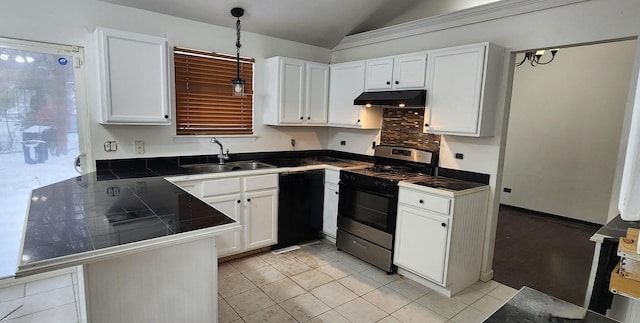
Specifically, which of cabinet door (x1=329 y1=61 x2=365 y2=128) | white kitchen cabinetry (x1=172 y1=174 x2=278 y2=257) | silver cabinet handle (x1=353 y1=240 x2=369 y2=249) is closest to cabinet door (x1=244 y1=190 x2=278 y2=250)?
white kitchen cabinetry (x1=172 y1=174 x2=278 y2=257)

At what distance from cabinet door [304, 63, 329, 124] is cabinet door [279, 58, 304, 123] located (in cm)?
9

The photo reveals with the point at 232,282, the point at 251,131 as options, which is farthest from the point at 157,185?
the point at 251,131

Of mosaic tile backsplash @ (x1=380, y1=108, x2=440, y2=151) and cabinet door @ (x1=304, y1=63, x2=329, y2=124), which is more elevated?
cabinet door @ (x1=304, y1=63, x2=329, y2=124)

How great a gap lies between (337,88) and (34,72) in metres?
2.82

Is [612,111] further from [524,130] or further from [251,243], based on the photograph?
[251,243]

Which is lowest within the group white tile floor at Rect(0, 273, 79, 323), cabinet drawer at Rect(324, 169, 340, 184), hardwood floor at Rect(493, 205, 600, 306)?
white tile floor at Rect(0, 273, 79, 323)

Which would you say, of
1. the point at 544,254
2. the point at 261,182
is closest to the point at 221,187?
the point at 261,182

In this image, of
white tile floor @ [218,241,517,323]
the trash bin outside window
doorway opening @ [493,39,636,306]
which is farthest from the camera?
doorway opening @ [493,39,636,306]

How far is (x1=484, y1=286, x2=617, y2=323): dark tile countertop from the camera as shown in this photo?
1.00 m

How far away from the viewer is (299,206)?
12.0 ft

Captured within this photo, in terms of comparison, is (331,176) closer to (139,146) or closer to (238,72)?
(238,72)

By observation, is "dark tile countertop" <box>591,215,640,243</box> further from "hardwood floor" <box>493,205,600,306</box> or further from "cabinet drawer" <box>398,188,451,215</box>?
"hardwood floor" <box>493,205,600,306</box>

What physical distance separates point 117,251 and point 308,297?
172 centimetres

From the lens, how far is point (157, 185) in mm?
2410
